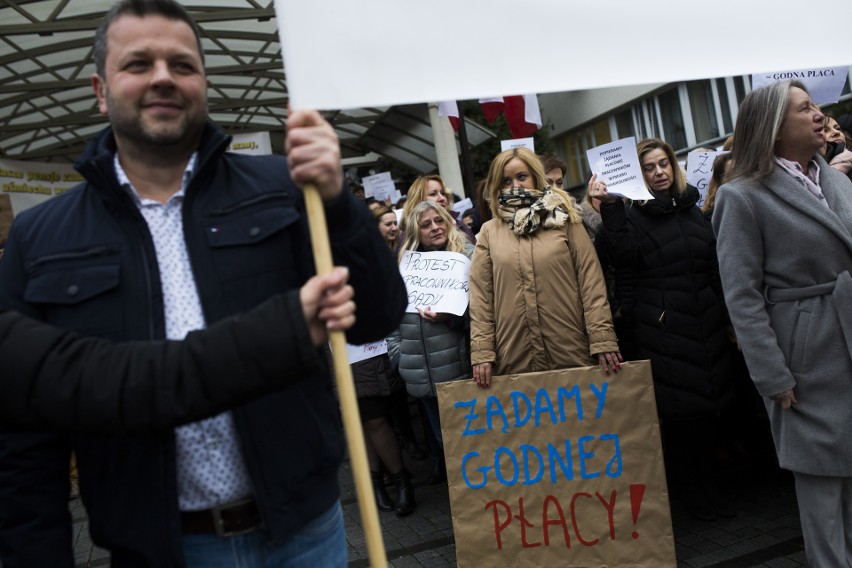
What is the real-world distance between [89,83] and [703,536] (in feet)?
55.9

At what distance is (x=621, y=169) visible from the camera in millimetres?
4172

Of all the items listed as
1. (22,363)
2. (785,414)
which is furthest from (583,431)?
(22,363)

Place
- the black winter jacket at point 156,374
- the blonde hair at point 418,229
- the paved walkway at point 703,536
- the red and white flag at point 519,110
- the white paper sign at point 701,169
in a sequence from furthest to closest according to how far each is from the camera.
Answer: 1. the red and white flag at point 519,110
2. the white paper sign at point 701,169
3. the blonde hair at point 418,229
4. the paved walkway at point 703,536
5. the black winter jacket at point 156,374

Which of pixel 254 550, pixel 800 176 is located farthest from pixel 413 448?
pixel 254 550

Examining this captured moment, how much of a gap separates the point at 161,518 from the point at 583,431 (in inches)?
96.2

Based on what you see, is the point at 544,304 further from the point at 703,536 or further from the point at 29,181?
the point at 29,181

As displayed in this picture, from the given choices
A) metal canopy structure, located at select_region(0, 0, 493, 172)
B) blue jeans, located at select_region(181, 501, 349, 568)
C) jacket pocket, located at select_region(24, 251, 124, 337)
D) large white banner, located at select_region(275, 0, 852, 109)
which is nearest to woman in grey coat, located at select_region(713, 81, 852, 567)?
large white banner, located at select_region(275, 0, 852, 109)

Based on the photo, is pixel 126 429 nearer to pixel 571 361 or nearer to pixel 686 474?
pixel 571 361

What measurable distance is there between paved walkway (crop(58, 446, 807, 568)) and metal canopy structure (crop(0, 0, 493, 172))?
384 inches

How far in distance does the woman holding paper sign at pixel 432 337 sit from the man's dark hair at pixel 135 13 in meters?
3.00

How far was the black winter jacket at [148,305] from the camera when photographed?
5.16ft

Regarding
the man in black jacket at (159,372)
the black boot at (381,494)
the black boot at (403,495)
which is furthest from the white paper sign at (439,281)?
the man in black jacket at (159,372)

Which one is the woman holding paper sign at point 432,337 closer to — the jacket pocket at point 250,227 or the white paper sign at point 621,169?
the white paper sign at point 621,169

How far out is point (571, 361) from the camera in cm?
389
